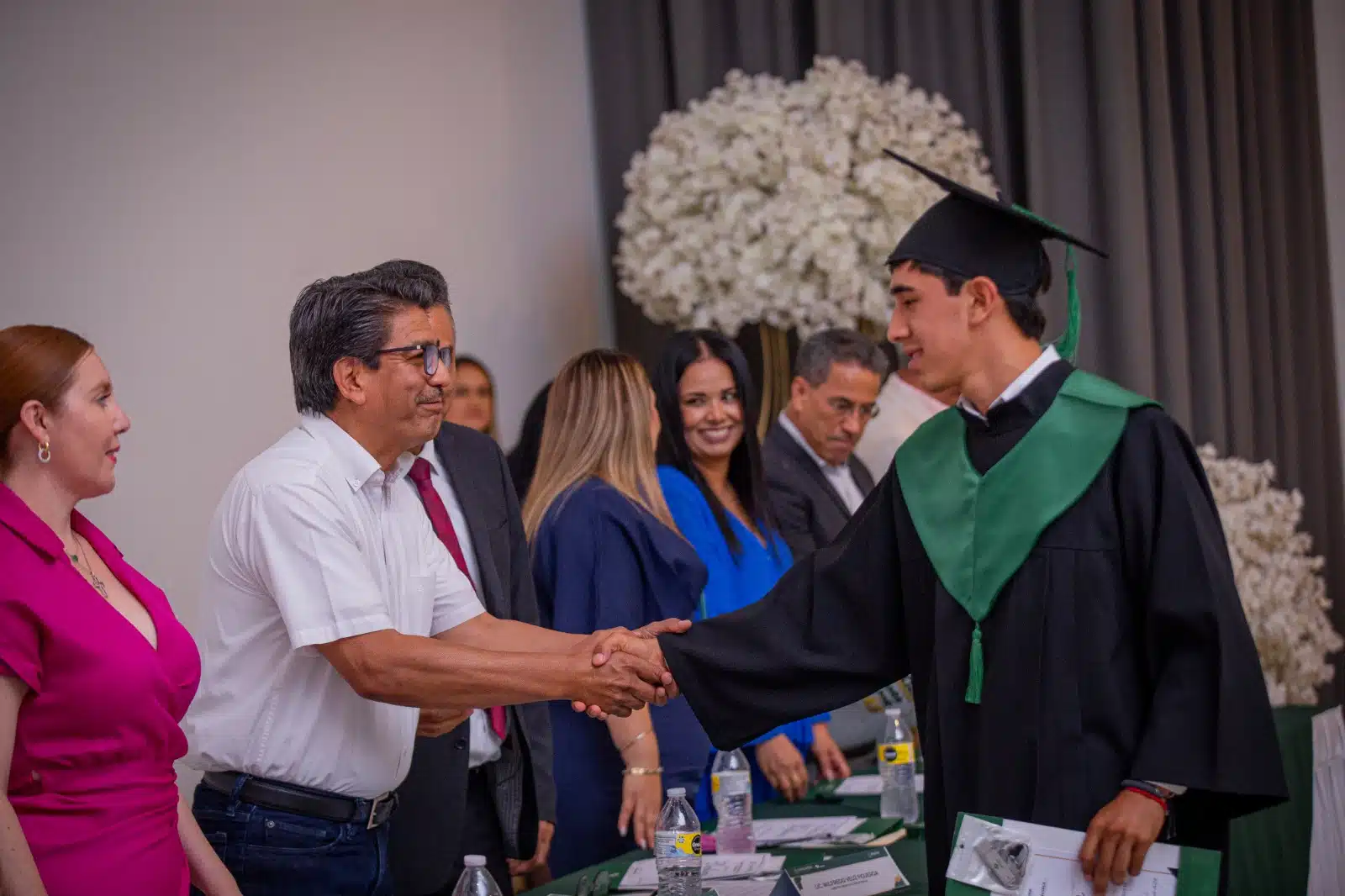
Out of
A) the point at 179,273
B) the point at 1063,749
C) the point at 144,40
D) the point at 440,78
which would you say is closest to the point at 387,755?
the point at 1063,749

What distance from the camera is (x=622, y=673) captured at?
2.65m

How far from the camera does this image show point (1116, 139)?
4.94 m

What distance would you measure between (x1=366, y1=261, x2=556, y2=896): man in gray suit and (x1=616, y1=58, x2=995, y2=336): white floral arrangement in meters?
1.57

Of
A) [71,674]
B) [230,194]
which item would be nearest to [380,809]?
[71,674]

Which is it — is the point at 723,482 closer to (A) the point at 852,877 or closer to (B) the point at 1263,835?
(A) the point at 852,877

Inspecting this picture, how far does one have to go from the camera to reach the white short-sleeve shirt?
223 centimetres

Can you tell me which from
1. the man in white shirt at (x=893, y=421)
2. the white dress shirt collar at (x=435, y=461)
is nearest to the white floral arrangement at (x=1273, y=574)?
the man in white shirt at (x=893, y=421)

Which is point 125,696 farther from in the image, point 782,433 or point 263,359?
point 782,433

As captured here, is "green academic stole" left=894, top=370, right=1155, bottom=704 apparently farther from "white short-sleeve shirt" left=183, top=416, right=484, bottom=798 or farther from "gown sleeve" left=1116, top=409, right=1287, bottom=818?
"white short-sleeve shirt" left=183, top=416, right=484, bottom=798

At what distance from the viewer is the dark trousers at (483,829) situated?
114 inches

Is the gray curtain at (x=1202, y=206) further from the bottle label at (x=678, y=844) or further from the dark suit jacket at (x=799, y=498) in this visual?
the bottle label at (x=678, y=844)

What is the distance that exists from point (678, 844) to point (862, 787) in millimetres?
1174

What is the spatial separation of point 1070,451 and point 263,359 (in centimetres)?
225

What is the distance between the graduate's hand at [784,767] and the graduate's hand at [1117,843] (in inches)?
53.6
